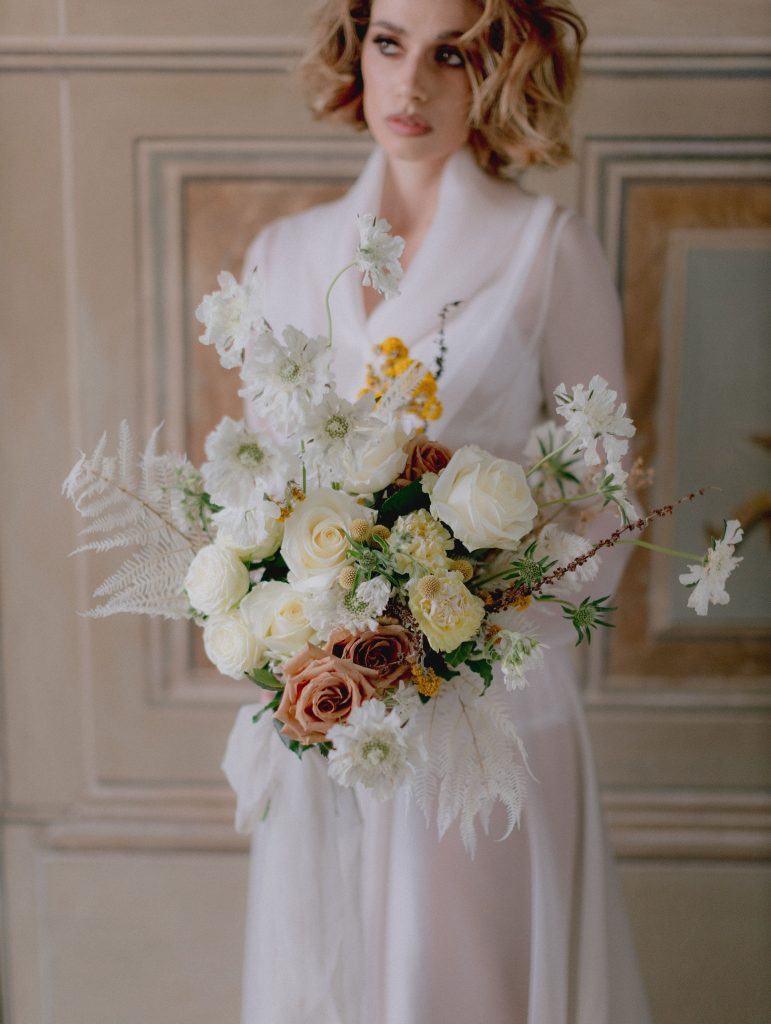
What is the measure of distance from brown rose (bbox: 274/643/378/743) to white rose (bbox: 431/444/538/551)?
0.54 ft

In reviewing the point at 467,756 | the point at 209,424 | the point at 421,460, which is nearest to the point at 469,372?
the point at 421,460

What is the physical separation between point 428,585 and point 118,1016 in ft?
4.68

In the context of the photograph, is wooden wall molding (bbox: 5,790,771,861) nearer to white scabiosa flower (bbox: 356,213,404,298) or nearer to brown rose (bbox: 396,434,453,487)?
brown rose (bbox: 396,434,453,487)

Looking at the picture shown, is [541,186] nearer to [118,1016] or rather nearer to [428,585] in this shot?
[428,585]

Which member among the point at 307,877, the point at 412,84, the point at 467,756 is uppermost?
the point at 412,84

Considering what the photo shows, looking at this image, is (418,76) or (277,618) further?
(418,76)

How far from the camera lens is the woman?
3.55 ft

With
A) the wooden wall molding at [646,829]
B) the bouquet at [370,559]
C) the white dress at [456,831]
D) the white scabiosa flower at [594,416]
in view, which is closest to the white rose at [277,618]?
the bouquet at [370,559]

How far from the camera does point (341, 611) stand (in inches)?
32.8

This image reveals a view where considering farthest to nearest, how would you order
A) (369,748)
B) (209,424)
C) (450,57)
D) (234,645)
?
(209,424) < (450,57) < (234,645) < (369,748)

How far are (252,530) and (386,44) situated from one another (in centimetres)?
72

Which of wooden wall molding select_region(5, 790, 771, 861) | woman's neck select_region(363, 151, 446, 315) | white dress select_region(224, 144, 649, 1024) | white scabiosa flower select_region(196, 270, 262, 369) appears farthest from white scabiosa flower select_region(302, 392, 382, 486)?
wooden wall molding select_region(5, 790, 771, 861)

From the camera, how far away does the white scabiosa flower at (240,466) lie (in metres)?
0.77

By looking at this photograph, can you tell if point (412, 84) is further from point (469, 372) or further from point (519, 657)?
point (519, 657)
